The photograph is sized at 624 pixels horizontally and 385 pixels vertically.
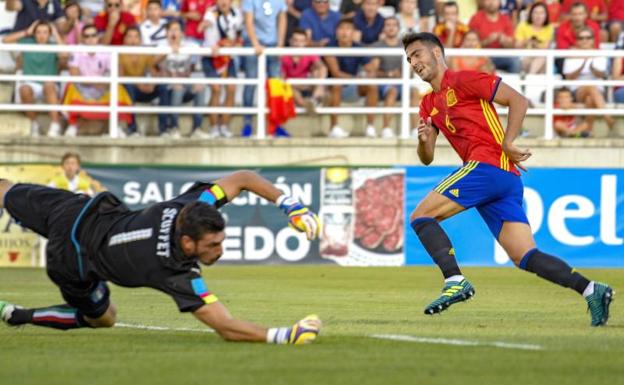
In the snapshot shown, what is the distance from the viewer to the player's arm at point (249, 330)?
8.96 meters

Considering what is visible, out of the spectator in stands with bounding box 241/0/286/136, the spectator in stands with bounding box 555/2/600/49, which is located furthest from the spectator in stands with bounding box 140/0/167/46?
the spectator in stands with bounding box 555/2/600/49

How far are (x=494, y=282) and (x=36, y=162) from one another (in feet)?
23.5

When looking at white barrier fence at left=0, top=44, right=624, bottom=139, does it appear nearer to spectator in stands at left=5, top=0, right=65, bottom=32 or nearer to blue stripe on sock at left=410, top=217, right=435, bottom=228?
spectator in stands at left=5, top=0, right=65, bottom=32

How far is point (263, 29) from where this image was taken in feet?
72.4

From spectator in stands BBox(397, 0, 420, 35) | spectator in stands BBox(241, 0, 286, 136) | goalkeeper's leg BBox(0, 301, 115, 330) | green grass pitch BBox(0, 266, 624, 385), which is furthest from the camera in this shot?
spectator in stands BBox(397, 0, 420, 35)

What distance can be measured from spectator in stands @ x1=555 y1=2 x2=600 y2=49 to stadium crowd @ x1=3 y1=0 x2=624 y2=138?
15mm

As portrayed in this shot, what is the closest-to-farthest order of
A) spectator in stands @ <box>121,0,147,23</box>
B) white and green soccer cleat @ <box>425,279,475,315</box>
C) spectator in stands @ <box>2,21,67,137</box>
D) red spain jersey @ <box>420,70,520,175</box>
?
white and green soccer cleat @ <box>425,279,475,315</box> < red spain jersey @ <box>420,70,520,175</box> < spectator in stands @ <box>2,21,67,137</box> < spectator in stands @ <box>121,0,147,23</box>

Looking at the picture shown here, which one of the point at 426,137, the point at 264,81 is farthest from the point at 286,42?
the point at 426,137

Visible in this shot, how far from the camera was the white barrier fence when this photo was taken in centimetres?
2148

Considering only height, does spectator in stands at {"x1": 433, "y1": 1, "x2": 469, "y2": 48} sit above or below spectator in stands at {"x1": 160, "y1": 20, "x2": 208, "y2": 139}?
above

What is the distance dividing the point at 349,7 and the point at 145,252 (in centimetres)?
1408

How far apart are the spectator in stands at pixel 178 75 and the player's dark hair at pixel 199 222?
1302 centimetres

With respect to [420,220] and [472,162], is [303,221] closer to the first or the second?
[420,220]

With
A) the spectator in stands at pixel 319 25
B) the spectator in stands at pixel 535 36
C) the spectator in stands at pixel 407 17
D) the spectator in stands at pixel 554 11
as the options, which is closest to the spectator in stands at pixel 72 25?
the spectator in stands at pixel 319 25
